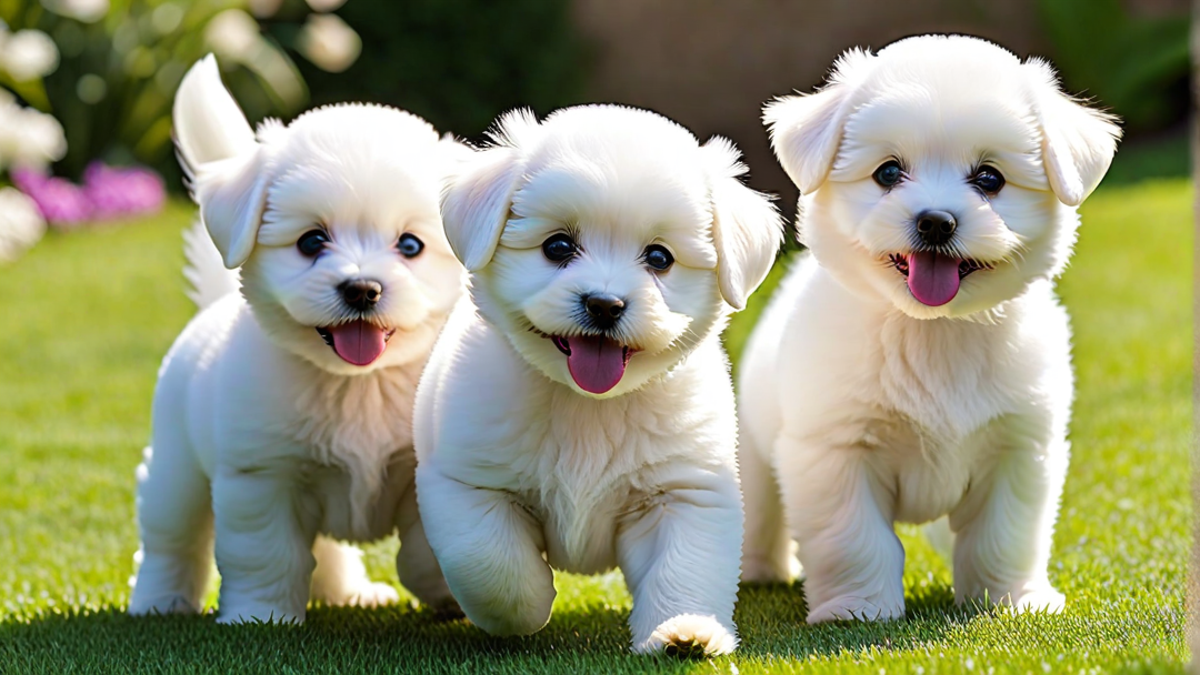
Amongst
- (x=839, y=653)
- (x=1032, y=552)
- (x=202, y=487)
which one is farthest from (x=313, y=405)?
(x=1032, y=552)

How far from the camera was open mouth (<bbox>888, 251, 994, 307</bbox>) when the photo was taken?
3.82 meters

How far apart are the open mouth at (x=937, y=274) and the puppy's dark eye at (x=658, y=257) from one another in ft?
2.27

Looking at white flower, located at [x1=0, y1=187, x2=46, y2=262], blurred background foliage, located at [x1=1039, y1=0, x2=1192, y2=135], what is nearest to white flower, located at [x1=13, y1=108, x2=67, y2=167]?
white flower, located at [x1=0, y1=187, x2=46, y2=262]

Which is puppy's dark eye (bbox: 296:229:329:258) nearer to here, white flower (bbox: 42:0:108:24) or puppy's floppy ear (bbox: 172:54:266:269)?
puppy's floppy ear (bbox: 172:54:266:269)

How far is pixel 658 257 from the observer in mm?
3514

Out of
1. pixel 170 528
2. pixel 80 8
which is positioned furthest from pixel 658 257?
pixel 80 8

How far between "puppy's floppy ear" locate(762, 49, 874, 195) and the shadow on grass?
4.02ft

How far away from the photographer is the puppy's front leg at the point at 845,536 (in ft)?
13.6

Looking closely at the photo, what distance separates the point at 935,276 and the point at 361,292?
1.51m

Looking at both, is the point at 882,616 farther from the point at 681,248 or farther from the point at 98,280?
the point at 98,280

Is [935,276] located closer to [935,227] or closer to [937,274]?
[937,274]

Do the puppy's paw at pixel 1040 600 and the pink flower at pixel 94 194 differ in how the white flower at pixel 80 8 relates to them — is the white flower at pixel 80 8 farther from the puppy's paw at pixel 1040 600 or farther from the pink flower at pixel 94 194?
the puppy's paw at pixel 1040 600

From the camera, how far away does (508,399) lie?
3.75 meters

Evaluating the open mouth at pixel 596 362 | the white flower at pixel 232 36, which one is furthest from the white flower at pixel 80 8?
the open mouth at pixel 596 362
